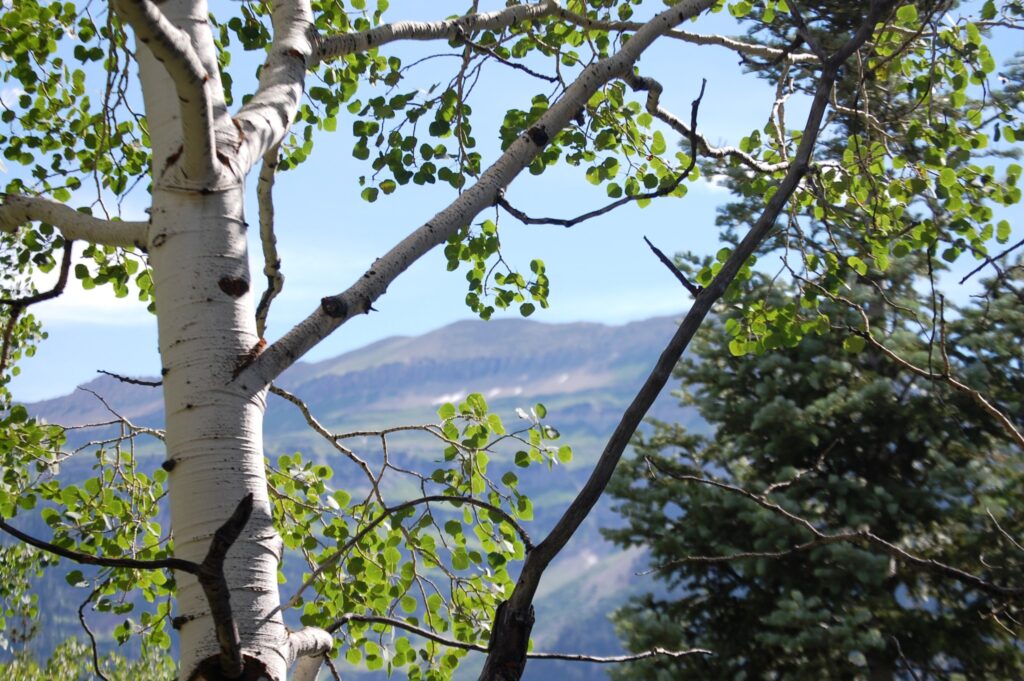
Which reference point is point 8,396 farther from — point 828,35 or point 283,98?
point 828,35

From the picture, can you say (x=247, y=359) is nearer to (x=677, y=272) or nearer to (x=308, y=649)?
(x=308, y=649)

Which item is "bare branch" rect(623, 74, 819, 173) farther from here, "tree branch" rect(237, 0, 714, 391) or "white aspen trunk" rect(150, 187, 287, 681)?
"white aspen trunk" rect(150, 187, 287, 681)

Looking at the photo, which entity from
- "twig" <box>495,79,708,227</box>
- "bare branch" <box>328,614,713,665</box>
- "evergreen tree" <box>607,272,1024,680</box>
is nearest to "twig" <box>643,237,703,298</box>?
"twig" <box>495,79,708,227</box>

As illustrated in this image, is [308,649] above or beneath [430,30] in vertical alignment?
beneath

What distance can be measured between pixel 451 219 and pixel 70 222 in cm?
98

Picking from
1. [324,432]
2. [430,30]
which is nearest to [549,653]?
[324,432]

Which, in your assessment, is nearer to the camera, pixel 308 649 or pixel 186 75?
pixel 186 75

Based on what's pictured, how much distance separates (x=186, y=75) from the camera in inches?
64.2

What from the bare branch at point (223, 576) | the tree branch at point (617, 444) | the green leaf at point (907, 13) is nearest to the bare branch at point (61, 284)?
the bare branch at point (223, 576)

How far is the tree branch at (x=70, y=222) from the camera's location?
84.0 inches

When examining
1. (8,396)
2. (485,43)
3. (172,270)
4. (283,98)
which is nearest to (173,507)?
(172,270)

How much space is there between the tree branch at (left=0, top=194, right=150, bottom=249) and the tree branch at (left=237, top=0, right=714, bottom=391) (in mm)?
521

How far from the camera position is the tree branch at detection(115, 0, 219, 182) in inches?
58.5

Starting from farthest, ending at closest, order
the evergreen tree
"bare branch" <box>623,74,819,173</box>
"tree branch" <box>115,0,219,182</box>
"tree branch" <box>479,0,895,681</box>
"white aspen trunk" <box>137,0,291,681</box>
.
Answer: the evergreen tree, "bare branch" <box>623,74,819,173</box>, "white aspen trunk" <box>137,0,291,681</box>, "tree branch" <box>115,0,219,182</box>, "tree branch" <box>479,0,895,681</box>
